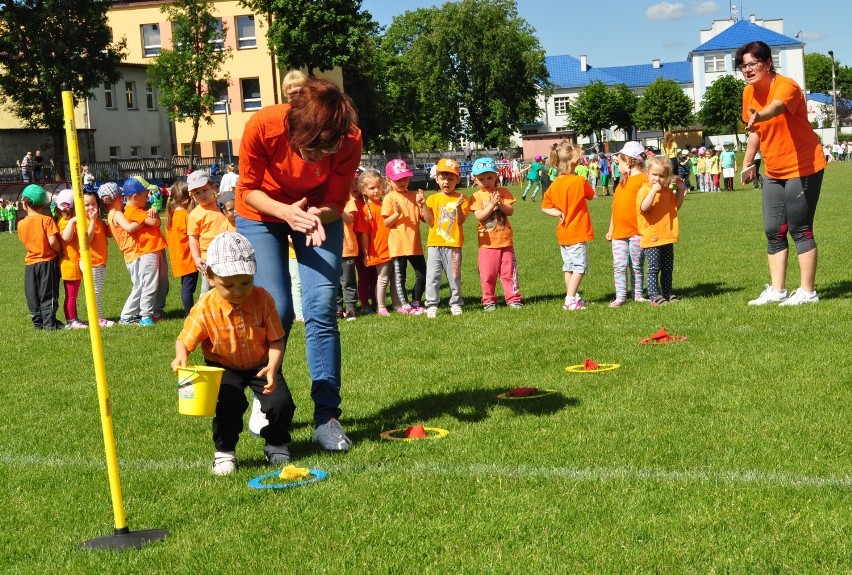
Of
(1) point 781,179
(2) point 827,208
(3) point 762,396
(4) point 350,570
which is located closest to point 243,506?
(4) point 350,570

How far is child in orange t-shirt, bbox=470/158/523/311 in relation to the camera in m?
11.7

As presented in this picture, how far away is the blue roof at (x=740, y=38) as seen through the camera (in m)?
135

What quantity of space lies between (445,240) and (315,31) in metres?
52.2

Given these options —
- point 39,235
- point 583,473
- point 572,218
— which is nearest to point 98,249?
point 39,235

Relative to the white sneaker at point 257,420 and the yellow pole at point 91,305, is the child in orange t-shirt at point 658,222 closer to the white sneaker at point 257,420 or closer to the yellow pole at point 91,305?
the white sneaker at point 257,420

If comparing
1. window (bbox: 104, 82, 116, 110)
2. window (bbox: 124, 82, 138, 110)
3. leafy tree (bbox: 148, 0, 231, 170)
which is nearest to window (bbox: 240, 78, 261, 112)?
window (bbox: 124, 82, 138, 110)

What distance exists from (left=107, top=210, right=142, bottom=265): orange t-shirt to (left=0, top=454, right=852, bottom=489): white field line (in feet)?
24.6

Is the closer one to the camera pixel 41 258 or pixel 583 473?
pixel 583 473

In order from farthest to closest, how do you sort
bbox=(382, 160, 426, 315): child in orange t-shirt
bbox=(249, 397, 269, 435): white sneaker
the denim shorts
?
bbox=(382, 160, 426, 315): child in orange t-shirt < the denim shorts < bbox=(249, 397, 269, 435): white sneaker

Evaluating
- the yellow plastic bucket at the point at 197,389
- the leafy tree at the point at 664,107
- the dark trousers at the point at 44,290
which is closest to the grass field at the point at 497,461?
the yellow plastic bucket at the point at 197,389

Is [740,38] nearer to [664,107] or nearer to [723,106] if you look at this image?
[664,107]

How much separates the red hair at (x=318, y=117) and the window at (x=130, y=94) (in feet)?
201

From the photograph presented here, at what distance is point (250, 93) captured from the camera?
A: 2672 inches

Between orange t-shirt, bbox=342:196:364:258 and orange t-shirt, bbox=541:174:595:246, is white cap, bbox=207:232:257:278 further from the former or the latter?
orange t-shirt, bbox=342:196:364:258
